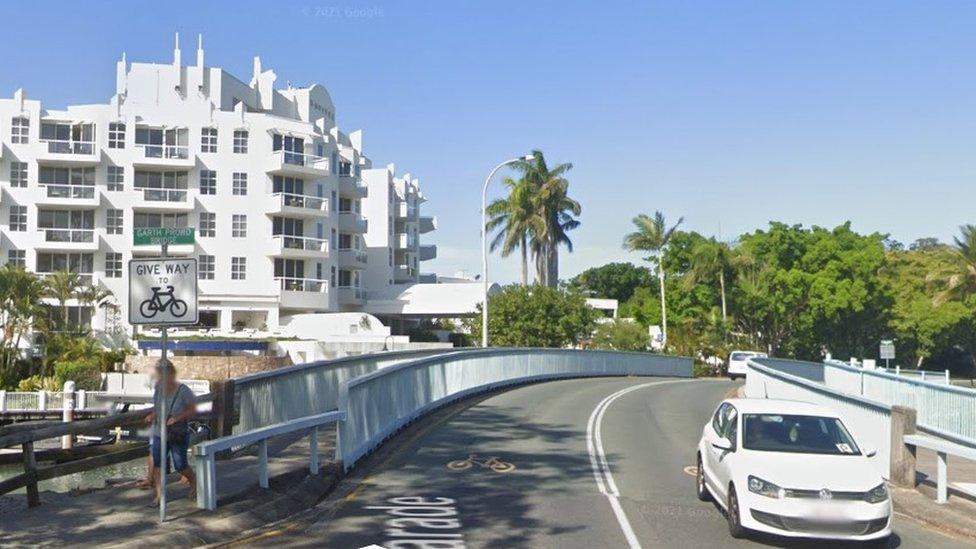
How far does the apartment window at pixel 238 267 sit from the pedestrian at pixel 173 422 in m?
54.5

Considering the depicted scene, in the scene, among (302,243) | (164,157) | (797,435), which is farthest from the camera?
(302,243)

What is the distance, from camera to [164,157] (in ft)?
211

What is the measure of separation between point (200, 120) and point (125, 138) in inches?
184

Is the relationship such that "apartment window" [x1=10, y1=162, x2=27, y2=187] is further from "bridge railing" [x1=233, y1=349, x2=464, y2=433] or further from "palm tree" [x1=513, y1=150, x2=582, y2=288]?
"bridge railing" [x1=233, y1=349, x2=464, y2=433]

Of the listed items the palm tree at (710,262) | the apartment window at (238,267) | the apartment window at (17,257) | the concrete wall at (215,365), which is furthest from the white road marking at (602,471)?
the palm tree at (710,262)

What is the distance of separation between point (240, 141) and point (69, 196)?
10811 mm

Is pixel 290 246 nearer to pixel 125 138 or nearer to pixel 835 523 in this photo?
pixel 125 138

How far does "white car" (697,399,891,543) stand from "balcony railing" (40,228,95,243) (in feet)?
186

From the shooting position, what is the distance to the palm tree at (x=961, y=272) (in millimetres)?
73062

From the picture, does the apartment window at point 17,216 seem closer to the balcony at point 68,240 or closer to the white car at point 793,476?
the balcony at point 68,240

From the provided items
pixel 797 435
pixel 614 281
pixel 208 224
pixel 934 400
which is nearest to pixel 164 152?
pixel 208 224

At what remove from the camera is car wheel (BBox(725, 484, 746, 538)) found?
11.0 meters

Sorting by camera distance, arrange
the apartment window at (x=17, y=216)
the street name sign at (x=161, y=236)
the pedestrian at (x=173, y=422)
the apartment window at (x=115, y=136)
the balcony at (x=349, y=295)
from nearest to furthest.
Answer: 1. the street name sign at (x=161, y=236)
2. the pedestrian at (x=173, y=422)
3. the apartment window at (x=17, y=216)
4. the apartment window at (x=115, y=136)
5. the balcony at (x=349, y=295)

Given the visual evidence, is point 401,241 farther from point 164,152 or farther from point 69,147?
point 69,147
